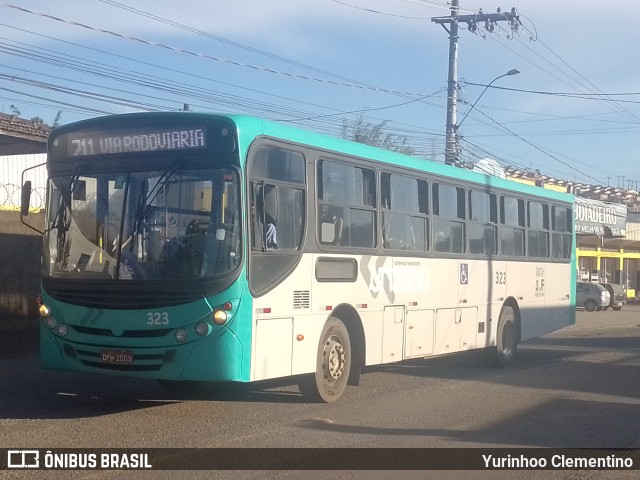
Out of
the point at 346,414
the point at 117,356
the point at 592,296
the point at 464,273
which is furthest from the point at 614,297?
the point at 117,356

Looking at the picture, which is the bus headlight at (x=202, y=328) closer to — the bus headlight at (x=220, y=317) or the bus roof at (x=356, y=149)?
the bus headlight at (x=220, y=317)

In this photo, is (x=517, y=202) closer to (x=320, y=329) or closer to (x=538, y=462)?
(x=320, y=329)

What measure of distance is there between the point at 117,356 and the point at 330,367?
2.85m

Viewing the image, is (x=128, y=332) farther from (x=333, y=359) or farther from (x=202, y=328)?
(x=333, y=359)

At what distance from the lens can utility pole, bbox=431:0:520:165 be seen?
30239 mm

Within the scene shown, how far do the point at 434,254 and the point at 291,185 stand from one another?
162 inches

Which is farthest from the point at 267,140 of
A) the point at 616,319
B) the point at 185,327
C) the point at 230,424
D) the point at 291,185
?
the point at 616,319

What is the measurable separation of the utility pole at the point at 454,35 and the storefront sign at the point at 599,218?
1694cm

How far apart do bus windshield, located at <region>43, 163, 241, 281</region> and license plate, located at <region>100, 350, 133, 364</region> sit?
81cm

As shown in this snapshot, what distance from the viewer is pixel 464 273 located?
1529 cm

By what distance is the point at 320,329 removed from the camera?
11234 millimetres

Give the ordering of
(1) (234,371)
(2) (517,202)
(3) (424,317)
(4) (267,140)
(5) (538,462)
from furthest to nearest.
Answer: (2) (517,202), (3) (424,317), (4) (267,140), (1) (234,371), (5) (538,462)

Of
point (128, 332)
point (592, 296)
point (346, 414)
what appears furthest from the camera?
point (592, 296)

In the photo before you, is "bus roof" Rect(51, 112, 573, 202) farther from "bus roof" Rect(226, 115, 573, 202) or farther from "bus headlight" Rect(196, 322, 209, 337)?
"bus headlight" Rect(196, 322, 209, 337)
